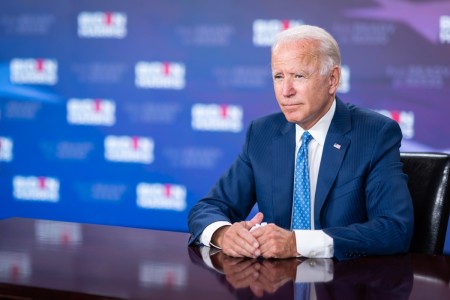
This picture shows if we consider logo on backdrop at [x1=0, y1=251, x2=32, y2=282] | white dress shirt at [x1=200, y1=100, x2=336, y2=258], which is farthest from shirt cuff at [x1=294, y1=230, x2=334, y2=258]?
logo on backdrop at [x1=0, y1=251, x2=32, y2=282]

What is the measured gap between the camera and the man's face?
2180 millimetres

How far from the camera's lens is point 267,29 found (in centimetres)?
438

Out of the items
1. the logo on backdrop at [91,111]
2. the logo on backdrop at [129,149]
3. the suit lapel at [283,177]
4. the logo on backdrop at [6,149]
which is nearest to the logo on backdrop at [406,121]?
the logo on backdrop at [129,149]

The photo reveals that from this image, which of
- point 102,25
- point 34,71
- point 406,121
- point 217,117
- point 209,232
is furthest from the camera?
point 34,71

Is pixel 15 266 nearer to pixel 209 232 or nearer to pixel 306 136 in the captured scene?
pixel 209 232

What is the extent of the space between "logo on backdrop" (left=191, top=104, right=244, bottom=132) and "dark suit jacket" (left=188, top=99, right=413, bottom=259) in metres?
2.05

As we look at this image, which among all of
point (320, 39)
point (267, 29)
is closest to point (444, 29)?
point (267, 29)

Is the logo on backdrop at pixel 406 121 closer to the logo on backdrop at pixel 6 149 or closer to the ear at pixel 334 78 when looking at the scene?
the ear at pixel 334 78

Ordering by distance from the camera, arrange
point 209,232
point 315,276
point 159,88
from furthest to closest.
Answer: point 159,88 → point 209,232 → point 315,276

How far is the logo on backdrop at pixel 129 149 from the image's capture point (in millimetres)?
4676

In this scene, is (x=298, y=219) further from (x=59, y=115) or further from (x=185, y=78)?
(x=59, y=115)

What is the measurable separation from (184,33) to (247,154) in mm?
2330

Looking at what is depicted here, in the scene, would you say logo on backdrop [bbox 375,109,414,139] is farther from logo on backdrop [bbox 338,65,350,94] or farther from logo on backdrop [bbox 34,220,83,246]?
logo on backdrop [bbox 34,220,83,246]

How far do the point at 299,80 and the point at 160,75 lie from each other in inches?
98.5
